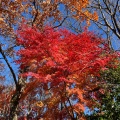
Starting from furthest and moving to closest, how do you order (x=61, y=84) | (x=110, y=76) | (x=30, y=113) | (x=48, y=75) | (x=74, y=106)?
1. (x=30, y=113)
2. (x=110, y=76)
3. (x=74, y=106)
4. (x=61, y=84)
5. (x=48, y=75)

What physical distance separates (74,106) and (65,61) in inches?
112

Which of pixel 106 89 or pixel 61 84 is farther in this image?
pixel 106 89

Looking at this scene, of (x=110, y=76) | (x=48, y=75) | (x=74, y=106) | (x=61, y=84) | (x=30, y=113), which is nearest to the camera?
(x=48, y=75)

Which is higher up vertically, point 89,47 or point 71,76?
point 89,47

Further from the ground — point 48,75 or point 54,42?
point 54,42

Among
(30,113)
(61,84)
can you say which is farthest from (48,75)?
(30,113)

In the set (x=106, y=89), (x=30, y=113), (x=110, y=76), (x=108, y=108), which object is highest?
(x=30, y=113)

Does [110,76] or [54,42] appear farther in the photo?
[110,76]

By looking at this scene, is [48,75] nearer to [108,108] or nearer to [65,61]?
[65,61]

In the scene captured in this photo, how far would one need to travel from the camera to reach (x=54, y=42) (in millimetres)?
9602

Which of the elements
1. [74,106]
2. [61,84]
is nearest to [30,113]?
[74,106]

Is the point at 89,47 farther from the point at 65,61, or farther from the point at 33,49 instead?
the point at 33,49

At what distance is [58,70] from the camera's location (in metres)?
9.30

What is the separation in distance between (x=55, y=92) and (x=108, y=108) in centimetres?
310
